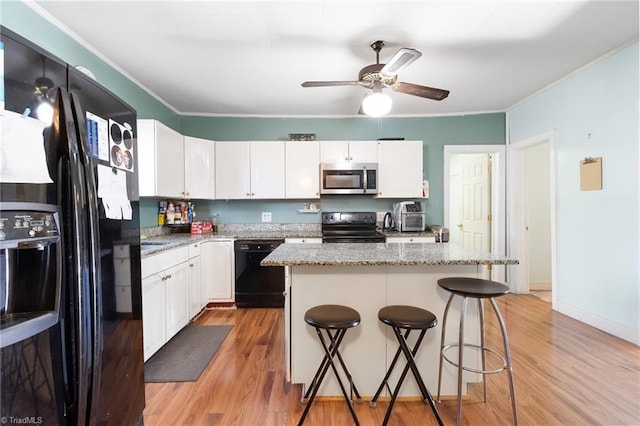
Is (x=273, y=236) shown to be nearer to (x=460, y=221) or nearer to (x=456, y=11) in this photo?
(x=456, y=11)

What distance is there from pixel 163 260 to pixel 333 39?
90.0 inches

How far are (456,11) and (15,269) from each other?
259cm

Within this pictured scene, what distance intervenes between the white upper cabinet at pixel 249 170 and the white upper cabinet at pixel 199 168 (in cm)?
8

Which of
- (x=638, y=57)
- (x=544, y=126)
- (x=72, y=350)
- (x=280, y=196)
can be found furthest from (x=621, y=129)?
(x=72, y=350)

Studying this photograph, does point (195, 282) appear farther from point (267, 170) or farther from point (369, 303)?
point (369, 303)

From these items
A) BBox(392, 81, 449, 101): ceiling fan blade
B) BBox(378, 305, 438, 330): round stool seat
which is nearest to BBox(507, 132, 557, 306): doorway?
BBox(392, 81, 449, 101): ceiling fan blade

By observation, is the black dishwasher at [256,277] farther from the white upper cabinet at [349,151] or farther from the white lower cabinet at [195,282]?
the white upper cabinet at [349,151]

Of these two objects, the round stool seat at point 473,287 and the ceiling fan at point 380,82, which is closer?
the round stool seat at point 473,287

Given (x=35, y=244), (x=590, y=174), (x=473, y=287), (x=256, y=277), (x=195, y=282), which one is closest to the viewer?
(x=35, y=244)

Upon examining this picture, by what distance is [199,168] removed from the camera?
3465 millimetres

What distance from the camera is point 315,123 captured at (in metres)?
3.99

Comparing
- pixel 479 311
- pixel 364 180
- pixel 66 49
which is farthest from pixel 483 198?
pixel 66 49

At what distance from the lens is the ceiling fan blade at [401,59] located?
1.63m

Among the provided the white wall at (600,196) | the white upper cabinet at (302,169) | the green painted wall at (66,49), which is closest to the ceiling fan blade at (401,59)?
the white upper cabinet at (302,169)
